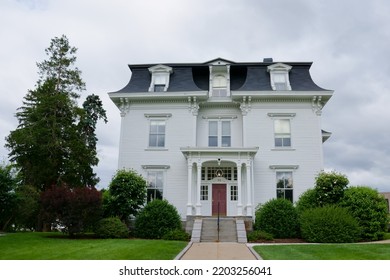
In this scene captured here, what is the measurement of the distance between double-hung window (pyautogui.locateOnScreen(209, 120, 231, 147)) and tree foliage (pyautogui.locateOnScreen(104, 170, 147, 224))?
5560 millimetres

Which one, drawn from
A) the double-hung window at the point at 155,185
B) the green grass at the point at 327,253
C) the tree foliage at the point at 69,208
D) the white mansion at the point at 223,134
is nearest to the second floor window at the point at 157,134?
the white mansion at the point at 223,134

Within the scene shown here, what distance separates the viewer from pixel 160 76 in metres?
23.2

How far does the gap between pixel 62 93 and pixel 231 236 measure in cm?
1601

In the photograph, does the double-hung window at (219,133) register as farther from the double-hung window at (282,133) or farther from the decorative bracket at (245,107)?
the double-hung window at (282,133)

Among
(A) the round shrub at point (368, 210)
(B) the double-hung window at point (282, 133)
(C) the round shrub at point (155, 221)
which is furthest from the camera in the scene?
(B) the double-hung window at point (282, 133)

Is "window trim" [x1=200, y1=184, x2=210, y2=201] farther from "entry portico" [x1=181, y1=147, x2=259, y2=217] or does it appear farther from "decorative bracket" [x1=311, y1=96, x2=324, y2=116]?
"decorative bracket" [x1=311, y1=96, x2=324, y2=116]

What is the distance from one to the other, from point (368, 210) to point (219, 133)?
928 cm

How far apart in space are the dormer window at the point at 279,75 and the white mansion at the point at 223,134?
61 mm

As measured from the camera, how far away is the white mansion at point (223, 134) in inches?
819

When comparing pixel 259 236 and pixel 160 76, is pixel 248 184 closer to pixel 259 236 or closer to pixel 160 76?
pixel 259 236

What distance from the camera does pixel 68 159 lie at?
952 inches

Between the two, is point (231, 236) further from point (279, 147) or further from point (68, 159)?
point (68, 159)

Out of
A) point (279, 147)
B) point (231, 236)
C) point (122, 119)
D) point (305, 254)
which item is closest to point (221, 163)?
point (279, 147)

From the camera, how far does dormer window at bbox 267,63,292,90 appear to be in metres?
22.4
